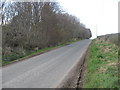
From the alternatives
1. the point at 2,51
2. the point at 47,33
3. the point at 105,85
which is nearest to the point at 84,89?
the point at 105,85

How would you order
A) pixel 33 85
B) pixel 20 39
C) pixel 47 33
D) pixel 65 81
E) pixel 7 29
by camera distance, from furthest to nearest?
pixel 47 33 < pixel 20 39 < pixel 7 29 < pixel 65 81 < pixel 33 85

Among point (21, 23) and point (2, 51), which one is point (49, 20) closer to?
point (21, 23)

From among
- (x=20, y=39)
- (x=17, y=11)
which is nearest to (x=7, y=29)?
(x=20, y=39)

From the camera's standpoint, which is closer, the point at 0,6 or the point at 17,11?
the point at 0,6

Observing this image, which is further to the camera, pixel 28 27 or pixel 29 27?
pixel 29 27

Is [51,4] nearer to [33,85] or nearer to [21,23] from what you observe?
[21,23]

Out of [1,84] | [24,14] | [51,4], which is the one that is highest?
[51,4]

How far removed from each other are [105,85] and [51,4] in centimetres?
3741

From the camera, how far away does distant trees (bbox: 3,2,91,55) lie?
28.1 meters

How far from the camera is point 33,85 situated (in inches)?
375

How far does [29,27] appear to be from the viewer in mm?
34938

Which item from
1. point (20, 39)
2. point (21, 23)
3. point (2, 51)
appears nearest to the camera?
point (2, 51)

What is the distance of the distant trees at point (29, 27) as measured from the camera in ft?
92.3

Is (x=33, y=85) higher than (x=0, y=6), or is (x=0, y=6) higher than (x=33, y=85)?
(x=0, y=6)
